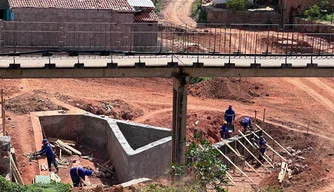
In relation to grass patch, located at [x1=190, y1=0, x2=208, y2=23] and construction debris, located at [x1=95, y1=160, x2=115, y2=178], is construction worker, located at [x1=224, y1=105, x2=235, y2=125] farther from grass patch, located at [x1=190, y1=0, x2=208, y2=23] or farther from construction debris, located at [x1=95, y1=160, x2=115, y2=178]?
grass patch, located at [x1=190, y1=0, x2=208, y2=23]

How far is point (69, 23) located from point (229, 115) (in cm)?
1255

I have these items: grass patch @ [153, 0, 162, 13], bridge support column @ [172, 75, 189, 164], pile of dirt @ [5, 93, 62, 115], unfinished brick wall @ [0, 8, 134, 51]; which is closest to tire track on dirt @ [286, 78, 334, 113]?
unfinished brick wall @ [0, 8, 134, 51]

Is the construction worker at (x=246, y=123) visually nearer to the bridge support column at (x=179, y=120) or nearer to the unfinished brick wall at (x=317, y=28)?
the bridge support column at (x=179, y=120)

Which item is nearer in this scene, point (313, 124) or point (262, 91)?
point (313, 124)

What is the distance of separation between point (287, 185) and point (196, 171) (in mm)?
12862

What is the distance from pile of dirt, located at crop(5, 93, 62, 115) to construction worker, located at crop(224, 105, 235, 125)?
9.25m

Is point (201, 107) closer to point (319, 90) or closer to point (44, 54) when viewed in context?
point (319, 90)

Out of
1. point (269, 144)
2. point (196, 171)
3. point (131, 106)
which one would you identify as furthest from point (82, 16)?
point (196, 171)

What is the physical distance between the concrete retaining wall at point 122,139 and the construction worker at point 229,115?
4.78 metres

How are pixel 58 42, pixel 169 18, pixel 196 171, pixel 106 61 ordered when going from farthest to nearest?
1. pixel 169 18
2. pixel 58 42
3. pixel 106 61
4. pixel 196 171

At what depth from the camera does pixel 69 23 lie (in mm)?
39844

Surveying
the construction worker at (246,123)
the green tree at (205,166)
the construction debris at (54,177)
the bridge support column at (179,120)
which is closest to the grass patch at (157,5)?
the construction worker at (246,123)

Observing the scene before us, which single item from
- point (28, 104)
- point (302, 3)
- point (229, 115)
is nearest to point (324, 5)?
point (302, 3)

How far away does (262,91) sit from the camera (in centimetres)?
4288
